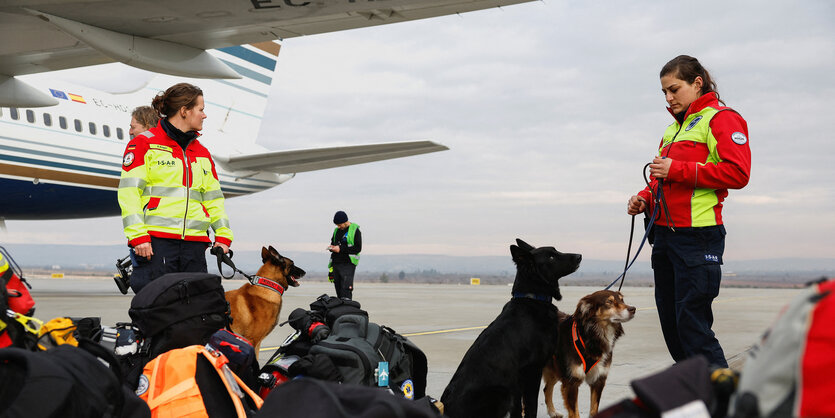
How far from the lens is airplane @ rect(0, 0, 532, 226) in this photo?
656 cm

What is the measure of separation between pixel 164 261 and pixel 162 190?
0.43 meters

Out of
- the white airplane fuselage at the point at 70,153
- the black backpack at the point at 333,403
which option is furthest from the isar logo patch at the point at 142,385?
the white airplane fuselage at the point at 70,153

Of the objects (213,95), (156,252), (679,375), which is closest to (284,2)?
(156,252)

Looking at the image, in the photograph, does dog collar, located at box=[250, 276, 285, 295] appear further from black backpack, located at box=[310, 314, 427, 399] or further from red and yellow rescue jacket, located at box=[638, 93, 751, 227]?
red and yellow rescue jacket, located at box=[638, 93, 751, 227]

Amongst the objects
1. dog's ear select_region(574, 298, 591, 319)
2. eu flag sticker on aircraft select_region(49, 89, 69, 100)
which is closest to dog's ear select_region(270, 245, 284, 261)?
→ dog's ear select_region(574, 298, 591, 319)

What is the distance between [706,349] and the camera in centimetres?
324

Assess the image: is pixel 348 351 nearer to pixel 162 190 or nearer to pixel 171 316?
pixel 171 316

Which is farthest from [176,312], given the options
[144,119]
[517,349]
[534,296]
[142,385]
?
[144,119]

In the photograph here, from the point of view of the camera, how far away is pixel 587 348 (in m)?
3.99

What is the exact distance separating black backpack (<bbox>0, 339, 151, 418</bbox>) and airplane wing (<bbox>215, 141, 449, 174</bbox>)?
13302 millimetres

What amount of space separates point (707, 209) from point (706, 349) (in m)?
0.69

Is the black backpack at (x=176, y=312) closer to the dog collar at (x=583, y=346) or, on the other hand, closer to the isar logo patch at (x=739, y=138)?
the dog collar at (x=583, y=346)

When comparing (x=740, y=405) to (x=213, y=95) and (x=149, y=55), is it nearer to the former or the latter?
(x=149, y=55)

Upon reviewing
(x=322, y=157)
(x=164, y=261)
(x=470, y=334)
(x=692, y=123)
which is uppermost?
(x=322, y=157)
